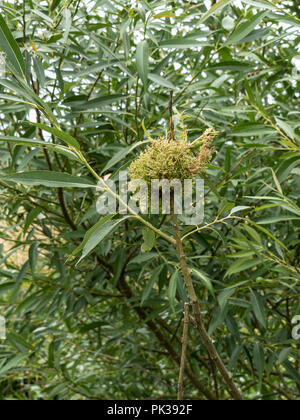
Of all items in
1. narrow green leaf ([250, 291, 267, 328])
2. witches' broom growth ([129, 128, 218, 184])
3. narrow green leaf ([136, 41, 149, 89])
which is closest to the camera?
witches' broom growth ([129, 128, 218, 184])

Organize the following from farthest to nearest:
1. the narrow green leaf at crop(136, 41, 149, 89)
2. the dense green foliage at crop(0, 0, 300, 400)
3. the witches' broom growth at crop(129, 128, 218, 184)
A: the dense green foliage at crop(0, 0, 300, 400), the narrow green leaf at crop(136, 41, 149, 89), the witches' broom growth at crop(129, 128, 218, 184)

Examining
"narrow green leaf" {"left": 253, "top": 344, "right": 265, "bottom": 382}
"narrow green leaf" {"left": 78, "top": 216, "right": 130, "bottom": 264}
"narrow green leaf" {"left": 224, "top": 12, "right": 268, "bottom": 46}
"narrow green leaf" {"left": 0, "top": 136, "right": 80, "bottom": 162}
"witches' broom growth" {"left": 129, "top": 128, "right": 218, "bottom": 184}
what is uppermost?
"narrow green leaf" {"left": 224, "top": 12, "right": 268, "bottom": 46}

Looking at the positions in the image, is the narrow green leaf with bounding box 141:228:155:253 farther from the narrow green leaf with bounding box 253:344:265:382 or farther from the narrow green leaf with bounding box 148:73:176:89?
the narrow green leaf with bounding box 253:344:265:382

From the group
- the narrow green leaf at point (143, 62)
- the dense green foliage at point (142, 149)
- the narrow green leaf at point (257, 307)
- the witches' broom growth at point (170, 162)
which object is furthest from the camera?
the narrow green leaf at point (257, 307)

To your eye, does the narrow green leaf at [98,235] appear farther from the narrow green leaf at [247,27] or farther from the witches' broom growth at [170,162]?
the narrow green leaf at [247,27]

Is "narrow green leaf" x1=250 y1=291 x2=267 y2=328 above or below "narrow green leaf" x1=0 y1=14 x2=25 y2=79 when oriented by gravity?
below

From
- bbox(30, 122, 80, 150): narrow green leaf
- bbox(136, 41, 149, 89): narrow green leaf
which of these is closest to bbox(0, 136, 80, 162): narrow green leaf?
bbox(30, 122, 80, 150): narrow green leaf

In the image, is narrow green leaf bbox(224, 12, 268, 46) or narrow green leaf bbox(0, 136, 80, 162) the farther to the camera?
narrow green leaf bbox(224, 12, 268, 46)

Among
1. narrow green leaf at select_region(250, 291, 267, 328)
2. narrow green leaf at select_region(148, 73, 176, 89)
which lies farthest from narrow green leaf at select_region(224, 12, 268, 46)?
narrow green leaf at select_region(250, 291, 267, 328)

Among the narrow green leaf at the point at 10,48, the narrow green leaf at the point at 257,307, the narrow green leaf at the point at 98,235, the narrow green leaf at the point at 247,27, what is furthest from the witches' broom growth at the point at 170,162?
the narrow green leaf at the point at 257,307

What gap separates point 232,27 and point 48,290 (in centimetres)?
71

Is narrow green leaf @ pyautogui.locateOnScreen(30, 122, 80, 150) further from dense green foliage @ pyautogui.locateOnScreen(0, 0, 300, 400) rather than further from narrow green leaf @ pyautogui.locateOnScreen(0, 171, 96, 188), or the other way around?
dense green foliage @ pyautogui.locateOnScreen(0, 0, 300, 400)
